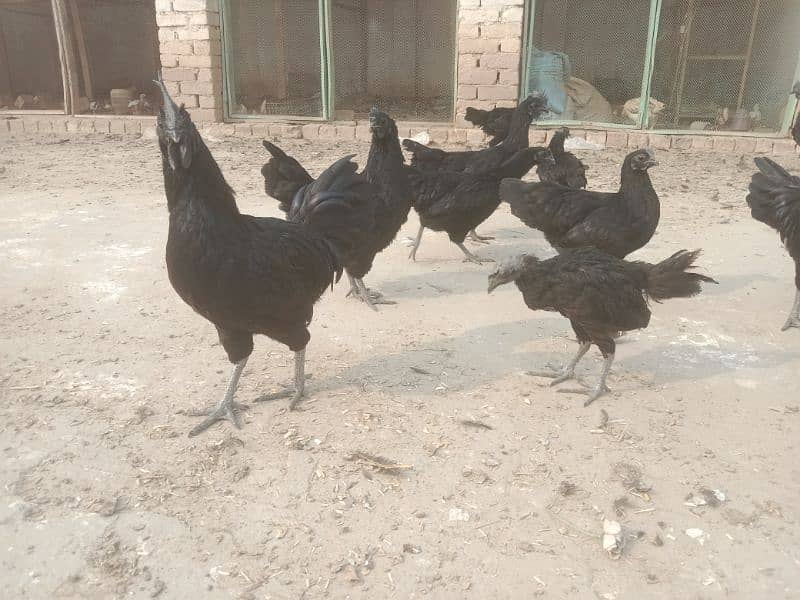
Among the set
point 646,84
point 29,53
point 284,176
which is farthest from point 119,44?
point 284,176

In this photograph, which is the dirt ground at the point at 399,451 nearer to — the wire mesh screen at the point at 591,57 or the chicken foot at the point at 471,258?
the chicken foot at the point at 471,258

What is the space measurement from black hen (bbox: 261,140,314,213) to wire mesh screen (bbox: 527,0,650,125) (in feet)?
25.1

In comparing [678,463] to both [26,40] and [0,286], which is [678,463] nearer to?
[0,286]

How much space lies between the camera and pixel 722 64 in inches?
491

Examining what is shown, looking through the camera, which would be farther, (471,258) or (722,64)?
(722,64)

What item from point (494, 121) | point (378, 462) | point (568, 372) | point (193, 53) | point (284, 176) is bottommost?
point (378, 462)

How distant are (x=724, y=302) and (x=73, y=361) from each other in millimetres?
5024

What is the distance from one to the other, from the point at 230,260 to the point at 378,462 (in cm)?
128

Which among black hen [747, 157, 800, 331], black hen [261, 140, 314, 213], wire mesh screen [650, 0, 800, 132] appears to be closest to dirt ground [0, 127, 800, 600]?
black hen [747, 157, 800, 331]

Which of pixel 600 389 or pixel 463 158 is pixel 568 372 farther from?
pixel 463 158

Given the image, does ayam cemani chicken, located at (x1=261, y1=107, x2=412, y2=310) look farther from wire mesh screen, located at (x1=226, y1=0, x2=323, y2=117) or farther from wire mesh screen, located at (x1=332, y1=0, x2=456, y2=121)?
wire mesh screen, located at (x1=332, y1=0, x2=456, y2=121)

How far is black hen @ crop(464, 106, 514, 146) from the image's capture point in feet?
24.4

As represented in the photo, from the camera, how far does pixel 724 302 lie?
496 cm

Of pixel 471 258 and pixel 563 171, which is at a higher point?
pixel 563 171
